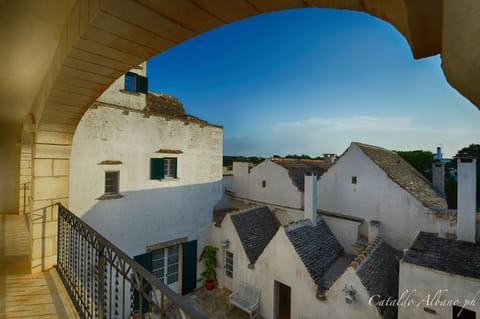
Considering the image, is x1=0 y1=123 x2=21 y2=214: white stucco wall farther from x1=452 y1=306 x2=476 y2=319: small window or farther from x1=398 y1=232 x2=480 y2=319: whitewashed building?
x1=452 y1=306 x2=476 y2=319: small window

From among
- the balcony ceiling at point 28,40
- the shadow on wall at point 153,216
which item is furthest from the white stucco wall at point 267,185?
the balcony ceiling at point 28,40

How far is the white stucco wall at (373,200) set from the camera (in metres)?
7.41

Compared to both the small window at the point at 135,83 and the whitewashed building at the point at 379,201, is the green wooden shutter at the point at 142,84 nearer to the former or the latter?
the small window at the point at 135,83

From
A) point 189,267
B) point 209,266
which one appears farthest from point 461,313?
point 189,267

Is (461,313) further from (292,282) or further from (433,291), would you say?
(292,282)

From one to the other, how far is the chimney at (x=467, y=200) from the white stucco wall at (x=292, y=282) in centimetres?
314

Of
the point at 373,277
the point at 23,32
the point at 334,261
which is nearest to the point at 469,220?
the point at 373,277

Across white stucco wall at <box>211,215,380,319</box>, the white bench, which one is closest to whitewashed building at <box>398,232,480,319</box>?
white stucco wall at <box>211,215,380,319</box>

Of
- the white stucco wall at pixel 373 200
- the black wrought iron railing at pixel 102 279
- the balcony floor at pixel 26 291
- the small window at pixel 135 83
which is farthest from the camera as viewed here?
the small window at pixel 135 83

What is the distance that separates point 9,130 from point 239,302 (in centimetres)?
933

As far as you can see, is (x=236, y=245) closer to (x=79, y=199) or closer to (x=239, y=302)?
(x=239, y=302)

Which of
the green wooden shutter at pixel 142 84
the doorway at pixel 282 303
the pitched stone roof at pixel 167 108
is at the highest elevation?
the green wooden shutter at pixel 142 84

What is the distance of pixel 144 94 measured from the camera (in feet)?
29.6

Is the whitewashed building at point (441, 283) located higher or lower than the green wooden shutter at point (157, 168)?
lower
